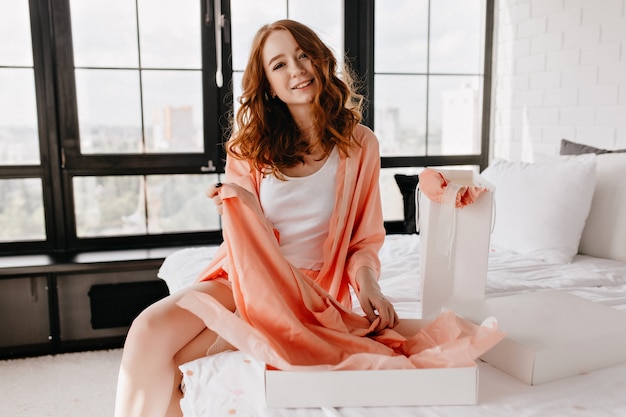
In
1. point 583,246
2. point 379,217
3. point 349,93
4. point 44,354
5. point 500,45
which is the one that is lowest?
point 44,354

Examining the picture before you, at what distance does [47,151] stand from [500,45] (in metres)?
2.70

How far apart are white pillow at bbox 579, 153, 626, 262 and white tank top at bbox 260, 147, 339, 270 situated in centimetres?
120

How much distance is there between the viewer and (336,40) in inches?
134

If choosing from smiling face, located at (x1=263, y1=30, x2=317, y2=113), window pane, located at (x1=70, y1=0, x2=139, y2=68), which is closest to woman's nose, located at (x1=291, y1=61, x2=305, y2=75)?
smiling face, located at (x1=263, y1=30, x2=317, y2=113)

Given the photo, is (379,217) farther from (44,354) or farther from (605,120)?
(44,354)

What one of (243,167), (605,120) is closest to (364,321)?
(243,167)

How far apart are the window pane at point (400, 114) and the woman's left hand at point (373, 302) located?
2081 millimetres

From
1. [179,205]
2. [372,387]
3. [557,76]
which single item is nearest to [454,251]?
[372,387]

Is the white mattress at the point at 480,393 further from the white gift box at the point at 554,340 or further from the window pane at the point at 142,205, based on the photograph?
the window pane at the point at 142,205

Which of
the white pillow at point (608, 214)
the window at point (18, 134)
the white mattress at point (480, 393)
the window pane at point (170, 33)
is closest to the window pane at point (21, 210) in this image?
the window at point (18, 134)

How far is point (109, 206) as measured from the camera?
3.17 metres

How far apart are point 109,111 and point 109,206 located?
1.73 ft

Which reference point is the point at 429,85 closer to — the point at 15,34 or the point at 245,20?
the point at 245,20

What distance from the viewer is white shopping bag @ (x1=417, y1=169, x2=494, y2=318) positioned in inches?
57.8
